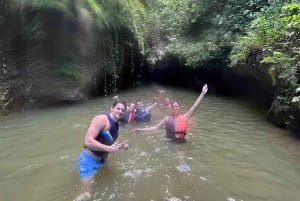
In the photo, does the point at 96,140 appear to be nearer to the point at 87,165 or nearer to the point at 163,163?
the point at 87,165

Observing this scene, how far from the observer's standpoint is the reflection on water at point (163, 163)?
16.9ft

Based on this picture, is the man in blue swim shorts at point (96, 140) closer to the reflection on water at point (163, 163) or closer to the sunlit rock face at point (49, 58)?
the reflection on water at point (163, 163)

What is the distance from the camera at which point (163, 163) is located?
253 inches

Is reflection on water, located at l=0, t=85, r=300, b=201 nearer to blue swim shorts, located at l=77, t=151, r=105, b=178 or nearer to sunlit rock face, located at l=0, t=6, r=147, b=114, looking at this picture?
blue swim shorts, located at l=77, t=151, r=105, b=178

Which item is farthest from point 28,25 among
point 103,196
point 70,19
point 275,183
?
point 275,183

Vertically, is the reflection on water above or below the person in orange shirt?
below

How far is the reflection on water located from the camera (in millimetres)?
5137

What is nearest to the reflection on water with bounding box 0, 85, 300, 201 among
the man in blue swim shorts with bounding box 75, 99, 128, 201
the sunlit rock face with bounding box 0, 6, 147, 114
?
the man in blue swim shorts with bounding box 75, 99, 128, 201

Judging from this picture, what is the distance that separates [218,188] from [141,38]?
14686mm

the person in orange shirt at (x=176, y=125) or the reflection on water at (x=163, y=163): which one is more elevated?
the person in orange shirt at (x=176, y=125)

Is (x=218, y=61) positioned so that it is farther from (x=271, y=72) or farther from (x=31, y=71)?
(x=31, y=71)

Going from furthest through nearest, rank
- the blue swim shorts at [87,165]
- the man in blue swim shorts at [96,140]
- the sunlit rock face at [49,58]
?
1. the sunlit rock face at [49,58]
2. the blue swim shorts at [87,165]
3. the man in blue swim shorts at [96,140]

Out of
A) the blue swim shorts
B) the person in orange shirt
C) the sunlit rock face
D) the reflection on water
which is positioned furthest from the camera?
the sunlit rock face

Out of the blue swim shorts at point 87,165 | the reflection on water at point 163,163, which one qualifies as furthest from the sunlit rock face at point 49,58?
the blue swim shorts at point 87,165
